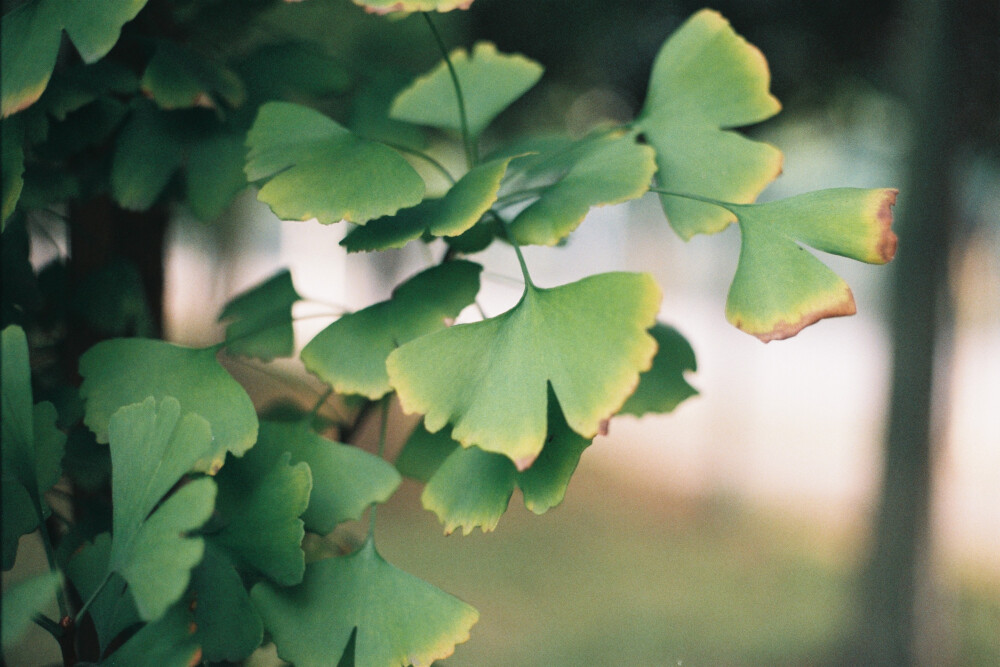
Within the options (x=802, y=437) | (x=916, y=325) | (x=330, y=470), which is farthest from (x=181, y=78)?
(x=802, y=437)

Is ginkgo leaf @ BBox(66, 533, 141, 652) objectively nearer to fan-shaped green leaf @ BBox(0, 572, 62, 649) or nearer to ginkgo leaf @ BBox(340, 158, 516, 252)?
fan-shaped green leaf @ BBox(0, 572, 62, 649)

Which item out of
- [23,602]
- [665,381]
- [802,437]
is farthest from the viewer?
[802,437]

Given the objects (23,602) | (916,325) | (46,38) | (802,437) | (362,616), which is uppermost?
(46,38)

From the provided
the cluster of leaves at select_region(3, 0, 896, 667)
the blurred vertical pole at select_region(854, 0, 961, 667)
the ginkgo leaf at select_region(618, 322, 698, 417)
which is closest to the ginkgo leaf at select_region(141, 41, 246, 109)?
the cluster of leaves at select_region(3, 0, 896, 667)

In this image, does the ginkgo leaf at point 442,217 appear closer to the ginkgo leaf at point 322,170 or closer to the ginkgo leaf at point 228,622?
the ginkgo leaf at point 322,170

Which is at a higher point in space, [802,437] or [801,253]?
[801,253]

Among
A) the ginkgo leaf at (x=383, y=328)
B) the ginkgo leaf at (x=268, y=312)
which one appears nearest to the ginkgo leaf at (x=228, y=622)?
the ginkgo leaf at (x=383, y=328)

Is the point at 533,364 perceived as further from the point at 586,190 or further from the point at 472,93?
the point at 472,93
